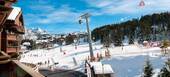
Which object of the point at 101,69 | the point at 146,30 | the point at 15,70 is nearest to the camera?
the point at 15,70

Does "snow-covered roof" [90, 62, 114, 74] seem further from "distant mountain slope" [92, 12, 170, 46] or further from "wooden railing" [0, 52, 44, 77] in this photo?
"distant mountain slope" [92, 12, 170, 46]

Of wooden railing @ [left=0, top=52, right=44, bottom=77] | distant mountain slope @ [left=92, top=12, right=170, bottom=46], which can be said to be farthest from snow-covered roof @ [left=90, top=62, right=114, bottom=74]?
distant mountain slope @ [left=92, top=12, right=170, bottom=46]

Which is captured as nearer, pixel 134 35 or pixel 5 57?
pixel 5 57

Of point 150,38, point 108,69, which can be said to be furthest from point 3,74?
point 150,38

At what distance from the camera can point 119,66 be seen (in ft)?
208

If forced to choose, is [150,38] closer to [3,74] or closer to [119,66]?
[119,66]

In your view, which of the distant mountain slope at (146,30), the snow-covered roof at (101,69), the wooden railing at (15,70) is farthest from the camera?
the distant mountain slope at (146,30)

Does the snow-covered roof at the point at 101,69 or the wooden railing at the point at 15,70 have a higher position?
the wooden railing at the point at 15,70

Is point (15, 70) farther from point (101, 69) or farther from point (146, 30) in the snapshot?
point (146, 30)

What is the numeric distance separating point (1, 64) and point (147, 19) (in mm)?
199254

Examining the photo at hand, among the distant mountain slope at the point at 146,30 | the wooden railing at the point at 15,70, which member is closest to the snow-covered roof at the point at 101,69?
the wooden railing at the point at 15,70

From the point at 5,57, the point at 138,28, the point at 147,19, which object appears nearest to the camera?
the point at 5,57

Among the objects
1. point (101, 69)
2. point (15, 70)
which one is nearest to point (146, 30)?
point (101, 69)

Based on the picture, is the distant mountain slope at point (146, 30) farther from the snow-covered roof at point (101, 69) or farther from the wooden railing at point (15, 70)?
the wooden railing at point (15, 70)
